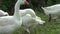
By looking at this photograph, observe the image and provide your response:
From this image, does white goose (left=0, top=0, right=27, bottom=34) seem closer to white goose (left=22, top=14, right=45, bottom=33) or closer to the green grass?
white goose (left=22, top=14, right=45, bottom=33)

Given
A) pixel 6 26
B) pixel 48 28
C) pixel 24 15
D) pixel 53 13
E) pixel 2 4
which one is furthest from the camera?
pixel 2 4

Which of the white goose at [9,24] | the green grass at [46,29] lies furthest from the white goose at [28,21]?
the white goose at [9,24]

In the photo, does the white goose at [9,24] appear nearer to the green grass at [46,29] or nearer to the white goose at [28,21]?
the white goose at [28,21]

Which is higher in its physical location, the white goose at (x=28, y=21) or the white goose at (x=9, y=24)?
the white goose at (x=9, y=24)

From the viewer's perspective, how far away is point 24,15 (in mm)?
8180

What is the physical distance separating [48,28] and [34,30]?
63 cm

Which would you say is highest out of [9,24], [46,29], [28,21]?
[9,24]

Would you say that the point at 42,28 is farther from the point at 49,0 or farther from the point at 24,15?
the point at 49,0

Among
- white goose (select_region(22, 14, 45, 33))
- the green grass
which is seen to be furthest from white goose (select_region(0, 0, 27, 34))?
the green grass

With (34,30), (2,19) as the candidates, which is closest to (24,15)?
(34,30)

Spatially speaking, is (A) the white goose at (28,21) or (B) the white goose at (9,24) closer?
(B) the white goose at (9,24)

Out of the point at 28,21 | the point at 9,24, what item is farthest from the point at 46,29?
the point at 9,24

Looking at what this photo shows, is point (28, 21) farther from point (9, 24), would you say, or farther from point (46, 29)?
point (9, 24)

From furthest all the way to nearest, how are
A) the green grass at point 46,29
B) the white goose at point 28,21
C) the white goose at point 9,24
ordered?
the green grass at point 46,29
the white goose at point 28,21
the white goose at point 9,24
